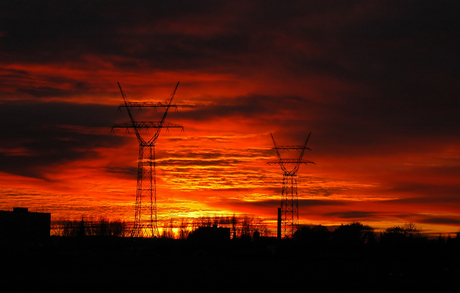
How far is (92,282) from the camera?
81125 millimetres

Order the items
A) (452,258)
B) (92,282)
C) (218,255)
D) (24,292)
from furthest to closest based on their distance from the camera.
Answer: (218,255) < (452,258) < (92,282) < (24,292)

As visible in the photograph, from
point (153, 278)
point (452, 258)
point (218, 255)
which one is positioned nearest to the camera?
point (153, 278)

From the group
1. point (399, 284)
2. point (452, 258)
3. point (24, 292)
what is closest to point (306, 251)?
point (452, 258)

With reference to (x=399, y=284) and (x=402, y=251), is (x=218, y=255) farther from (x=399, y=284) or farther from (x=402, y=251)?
(x=399, y=284)

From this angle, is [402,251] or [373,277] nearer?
[373,277]

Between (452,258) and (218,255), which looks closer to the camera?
(452,258)

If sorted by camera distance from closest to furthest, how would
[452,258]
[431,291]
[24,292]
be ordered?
[24,292]
[431,291]
[452,258]

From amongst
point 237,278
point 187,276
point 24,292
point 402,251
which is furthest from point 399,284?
point 402,251

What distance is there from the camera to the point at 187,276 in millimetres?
94312

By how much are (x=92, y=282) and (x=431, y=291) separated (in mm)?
→ 46565

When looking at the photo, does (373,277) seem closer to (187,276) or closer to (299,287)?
(299,287)

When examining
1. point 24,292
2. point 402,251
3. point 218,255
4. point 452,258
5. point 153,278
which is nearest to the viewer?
point 24,292

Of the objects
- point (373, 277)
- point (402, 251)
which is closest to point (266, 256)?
point (402, 251)

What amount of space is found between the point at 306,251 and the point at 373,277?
3587 inches
